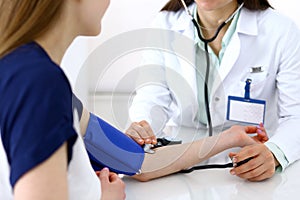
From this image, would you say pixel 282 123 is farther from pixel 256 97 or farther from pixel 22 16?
pixel 22 16

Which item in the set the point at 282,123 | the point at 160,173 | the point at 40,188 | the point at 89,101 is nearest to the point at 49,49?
the point at 40,188

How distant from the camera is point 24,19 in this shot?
0.75 metres

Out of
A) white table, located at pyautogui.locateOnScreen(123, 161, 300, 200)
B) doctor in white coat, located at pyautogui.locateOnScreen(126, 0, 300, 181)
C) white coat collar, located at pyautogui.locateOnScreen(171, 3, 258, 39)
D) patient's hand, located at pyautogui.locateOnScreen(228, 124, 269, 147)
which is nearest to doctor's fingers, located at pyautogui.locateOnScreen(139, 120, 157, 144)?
doctor in white coat, located at pyautogui.locateOnScreen(126, 0, 300, 181)

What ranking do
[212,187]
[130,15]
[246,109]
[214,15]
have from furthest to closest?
[130,15] → [214,15] → [246,109] → [212,187]

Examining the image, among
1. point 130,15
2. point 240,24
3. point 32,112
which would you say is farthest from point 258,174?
point 130,15

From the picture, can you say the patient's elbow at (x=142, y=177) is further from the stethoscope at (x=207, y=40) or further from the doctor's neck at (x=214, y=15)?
the doctor's neck at (x=214, y=15)

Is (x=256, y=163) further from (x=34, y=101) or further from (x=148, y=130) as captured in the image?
(x=34, y=101)

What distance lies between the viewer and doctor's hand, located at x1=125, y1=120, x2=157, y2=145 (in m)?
1.25

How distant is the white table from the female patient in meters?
0.43

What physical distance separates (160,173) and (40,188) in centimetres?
58

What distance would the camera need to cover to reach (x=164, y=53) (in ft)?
4.36

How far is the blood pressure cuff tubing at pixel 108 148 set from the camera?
3.87ft

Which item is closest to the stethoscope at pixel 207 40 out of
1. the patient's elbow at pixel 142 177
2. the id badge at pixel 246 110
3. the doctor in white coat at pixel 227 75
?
the doctor in white coat at pixel 227 75

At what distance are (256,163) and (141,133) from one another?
313mm
